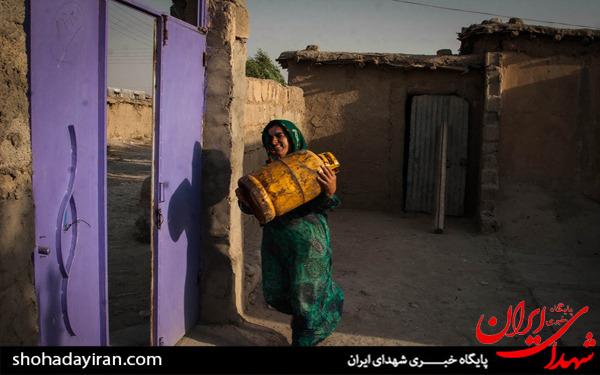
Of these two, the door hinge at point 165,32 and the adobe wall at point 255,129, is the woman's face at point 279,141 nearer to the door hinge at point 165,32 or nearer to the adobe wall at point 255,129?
the door hinge at point 165,32

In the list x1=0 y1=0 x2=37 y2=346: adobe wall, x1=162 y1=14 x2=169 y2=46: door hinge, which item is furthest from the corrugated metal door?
x1=0 y1=0 x2=37 y2=346: adobe wall

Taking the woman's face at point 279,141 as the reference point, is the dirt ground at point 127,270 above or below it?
below

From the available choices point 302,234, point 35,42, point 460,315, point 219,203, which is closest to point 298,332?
point 302,234

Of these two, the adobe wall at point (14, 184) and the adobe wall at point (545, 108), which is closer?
the adobe wall at point (14, 184)

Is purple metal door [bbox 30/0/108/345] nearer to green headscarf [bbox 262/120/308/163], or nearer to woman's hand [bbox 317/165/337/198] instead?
green headscarf [bbox 262/120/308/163]

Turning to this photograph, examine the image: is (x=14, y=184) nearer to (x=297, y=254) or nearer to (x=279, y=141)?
(x=279, y=141)

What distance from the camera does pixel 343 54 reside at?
27.8ft

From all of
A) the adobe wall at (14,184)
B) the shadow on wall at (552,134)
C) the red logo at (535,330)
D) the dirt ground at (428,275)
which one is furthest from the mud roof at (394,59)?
the adobe wall at (14,184)

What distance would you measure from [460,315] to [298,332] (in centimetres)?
181

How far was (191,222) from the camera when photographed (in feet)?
11.6

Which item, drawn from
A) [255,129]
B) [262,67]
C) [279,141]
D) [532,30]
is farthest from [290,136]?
[262,67]

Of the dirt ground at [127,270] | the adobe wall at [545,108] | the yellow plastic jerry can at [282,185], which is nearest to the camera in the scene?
the yellow plastic jerry can at [282,185]

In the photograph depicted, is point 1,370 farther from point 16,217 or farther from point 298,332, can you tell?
point 298,332

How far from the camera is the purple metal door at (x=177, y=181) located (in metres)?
3.06
